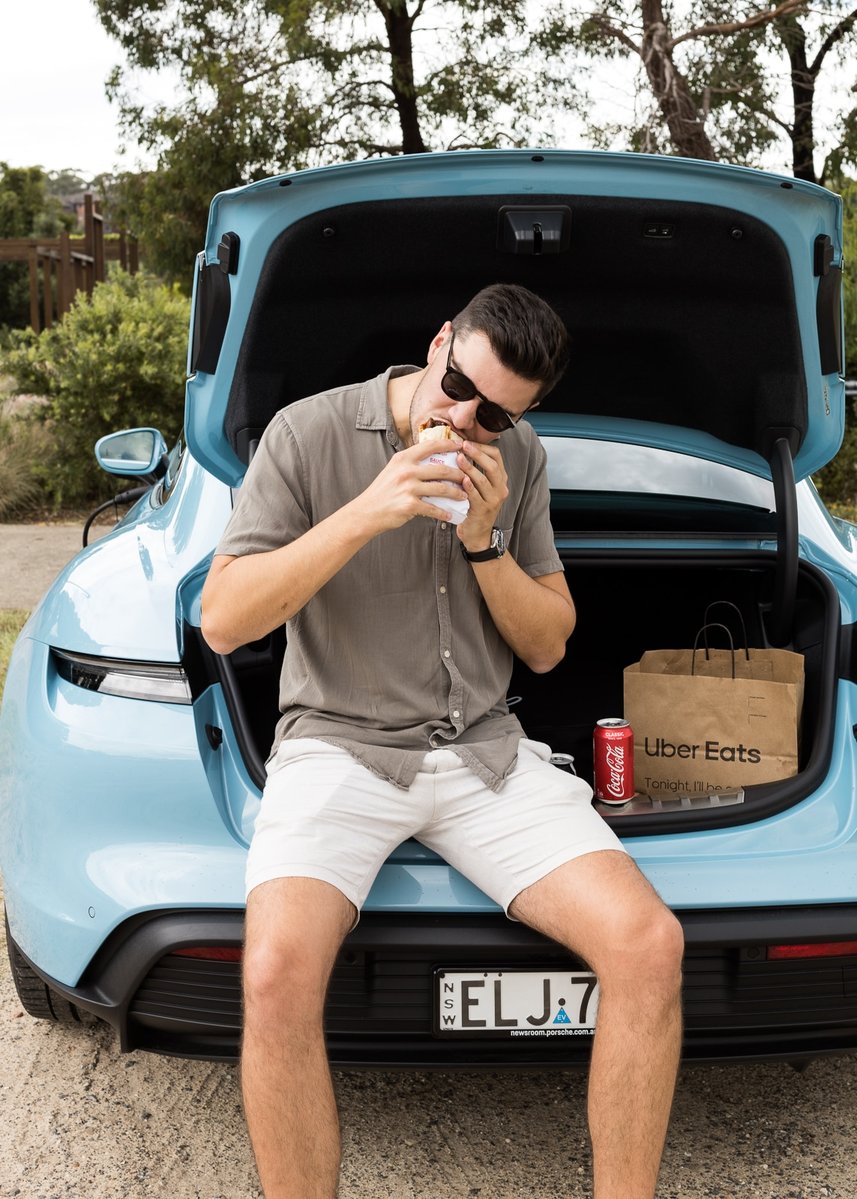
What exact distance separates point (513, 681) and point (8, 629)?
342 centimetres

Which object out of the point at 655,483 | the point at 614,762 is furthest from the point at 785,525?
the point at 614,762

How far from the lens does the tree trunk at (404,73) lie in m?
10.6

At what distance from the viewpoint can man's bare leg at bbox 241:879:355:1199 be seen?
172cm

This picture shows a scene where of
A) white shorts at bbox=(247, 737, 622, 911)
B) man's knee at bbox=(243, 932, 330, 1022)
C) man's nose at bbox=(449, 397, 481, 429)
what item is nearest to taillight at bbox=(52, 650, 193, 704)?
white shorts at bbox=(247, 737, 622, 911)

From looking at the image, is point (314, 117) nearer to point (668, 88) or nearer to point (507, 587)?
point (668, 88)

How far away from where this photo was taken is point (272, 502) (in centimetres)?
212

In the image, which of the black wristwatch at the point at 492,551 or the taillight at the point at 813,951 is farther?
the black wristwatch at the point at 492,551

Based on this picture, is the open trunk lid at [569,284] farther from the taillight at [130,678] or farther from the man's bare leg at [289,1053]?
the man's bare leg at [289,1053]

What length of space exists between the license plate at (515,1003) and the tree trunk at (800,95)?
9.40m

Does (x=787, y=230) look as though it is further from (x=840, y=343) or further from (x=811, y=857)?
(x=811, y=857)

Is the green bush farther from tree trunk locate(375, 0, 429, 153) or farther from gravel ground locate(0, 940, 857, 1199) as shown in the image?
gravel ground locate(0, 940, 857, 1199)

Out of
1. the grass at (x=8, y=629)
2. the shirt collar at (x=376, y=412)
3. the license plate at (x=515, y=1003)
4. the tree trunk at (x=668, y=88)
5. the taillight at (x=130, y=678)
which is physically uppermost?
the tree trunk at (x=668, y=88)

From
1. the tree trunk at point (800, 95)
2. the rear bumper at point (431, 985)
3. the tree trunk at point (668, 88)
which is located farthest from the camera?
the tree trunk at point (800, 95)

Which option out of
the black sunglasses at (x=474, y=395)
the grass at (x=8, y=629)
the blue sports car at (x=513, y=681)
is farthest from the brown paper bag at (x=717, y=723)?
the grass at (x=8, y=629)
